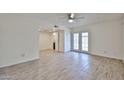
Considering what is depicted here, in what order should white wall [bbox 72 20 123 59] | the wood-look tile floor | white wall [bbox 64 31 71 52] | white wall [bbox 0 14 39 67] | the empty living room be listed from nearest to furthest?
1. the wood-look tile floor
2. the empty living room
3. white wall [bbox 0 14 39 67]
4. white wall [bbox 72 20 123 59]
5. white wall [bbox 64 31 71 52]

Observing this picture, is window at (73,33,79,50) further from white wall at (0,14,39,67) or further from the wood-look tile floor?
the wood-look tile floor

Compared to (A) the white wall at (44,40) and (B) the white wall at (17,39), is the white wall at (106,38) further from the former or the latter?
(A) the white wall at (44,40)

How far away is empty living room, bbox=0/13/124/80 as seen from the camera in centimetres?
344

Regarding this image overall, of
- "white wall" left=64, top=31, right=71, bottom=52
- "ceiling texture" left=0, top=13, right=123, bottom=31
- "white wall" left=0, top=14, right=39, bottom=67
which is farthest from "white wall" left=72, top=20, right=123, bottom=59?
"white wall" left=0, top=14, right=39, bottom=67

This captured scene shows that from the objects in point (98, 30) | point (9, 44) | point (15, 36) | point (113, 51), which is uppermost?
point (98, 30)

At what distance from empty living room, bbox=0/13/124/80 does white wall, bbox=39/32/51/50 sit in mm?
2525

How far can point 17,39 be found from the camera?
4688 mm

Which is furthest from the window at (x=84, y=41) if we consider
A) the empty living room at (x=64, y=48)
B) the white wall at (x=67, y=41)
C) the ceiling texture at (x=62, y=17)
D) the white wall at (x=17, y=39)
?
the white wall at (x=17, y=39)

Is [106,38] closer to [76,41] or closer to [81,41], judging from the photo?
[81,41]

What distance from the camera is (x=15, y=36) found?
459cm

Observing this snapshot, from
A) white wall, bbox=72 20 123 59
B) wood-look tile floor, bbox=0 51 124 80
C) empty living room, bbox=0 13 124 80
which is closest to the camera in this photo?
wood-look tile floor, bbox=0 51 124 80

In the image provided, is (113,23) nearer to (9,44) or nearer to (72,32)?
(72,32)
